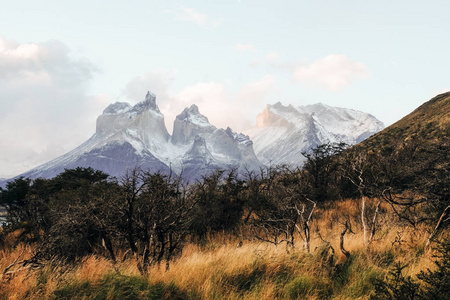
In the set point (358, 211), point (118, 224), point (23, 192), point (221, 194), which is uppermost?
point (23, 192)

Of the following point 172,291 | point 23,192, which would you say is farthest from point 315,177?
point 23,192

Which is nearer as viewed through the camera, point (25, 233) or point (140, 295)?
point (140, 295)

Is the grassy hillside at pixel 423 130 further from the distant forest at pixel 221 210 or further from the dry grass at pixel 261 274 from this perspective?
the dry grass at pixel 261 274

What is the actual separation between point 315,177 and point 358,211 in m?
8.50

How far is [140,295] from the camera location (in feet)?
14.3

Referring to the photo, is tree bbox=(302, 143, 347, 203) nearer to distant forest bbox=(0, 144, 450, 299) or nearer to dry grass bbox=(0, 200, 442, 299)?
distant forest bbox=(0, 144, 450, 299)

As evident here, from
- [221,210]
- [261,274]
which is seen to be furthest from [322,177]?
[261,274]

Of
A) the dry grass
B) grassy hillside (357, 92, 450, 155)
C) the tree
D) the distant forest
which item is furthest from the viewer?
grassy hillside (357, 92, 450, 155)

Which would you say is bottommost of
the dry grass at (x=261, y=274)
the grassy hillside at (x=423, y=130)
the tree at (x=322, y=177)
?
the grassy hillside at (x=423, y=130)

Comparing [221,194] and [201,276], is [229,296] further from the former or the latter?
[221,194]

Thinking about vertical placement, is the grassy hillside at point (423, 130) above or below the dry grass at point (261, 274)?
below

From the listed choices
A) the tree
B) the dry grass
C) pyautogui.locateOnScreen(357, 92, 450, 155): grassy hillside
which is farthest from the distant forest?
pyautogui.locateOnScreen(357, 92, 450, 155): grassy hillside

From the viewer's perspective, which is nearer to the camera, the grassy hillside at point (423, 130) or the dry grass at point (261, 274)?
the dry grass at point (261, 274)

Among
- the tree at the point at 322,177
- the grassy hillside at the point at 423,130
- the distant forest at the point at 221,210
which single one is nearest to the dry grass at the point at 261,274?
the distant forest at the point at 221,210
